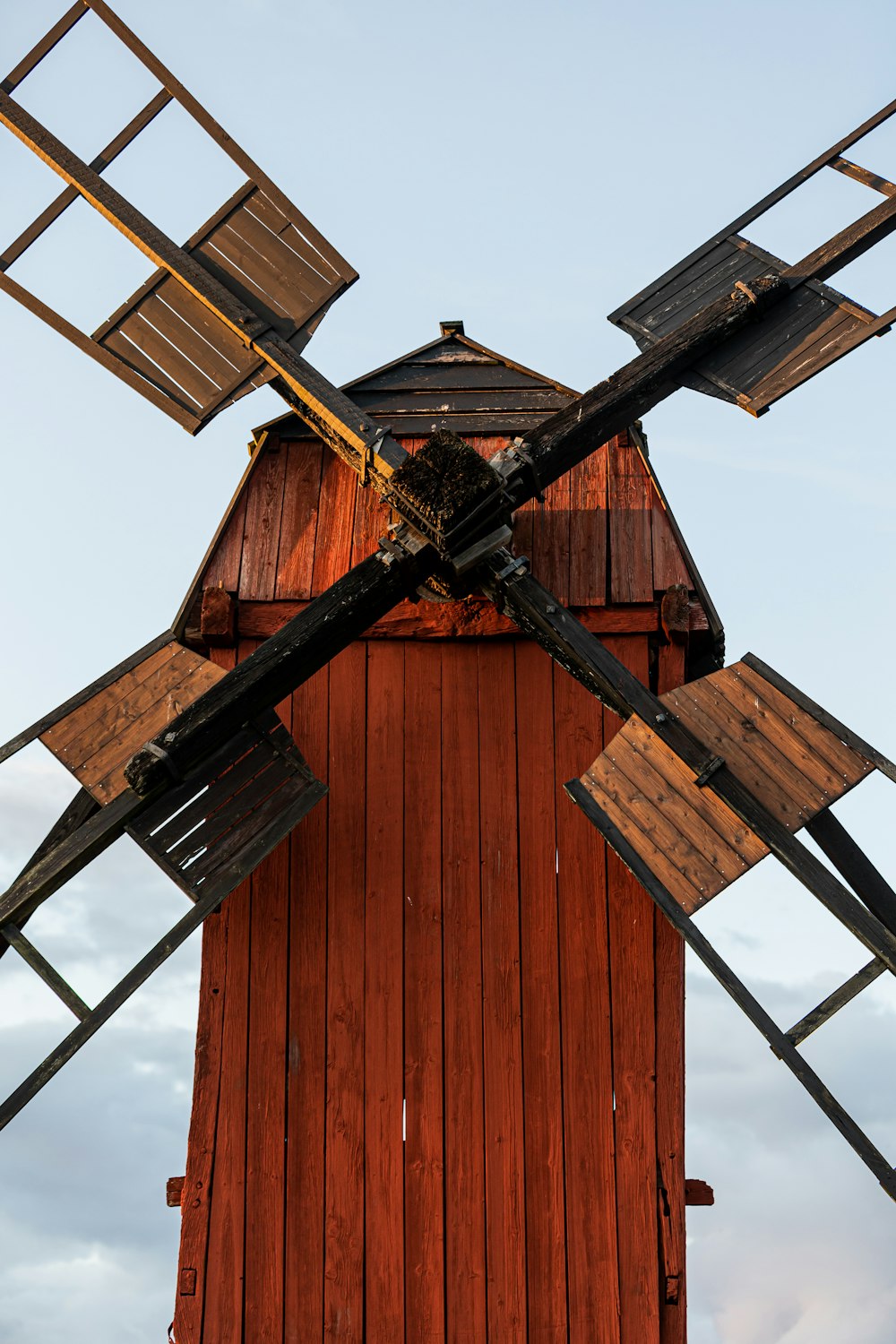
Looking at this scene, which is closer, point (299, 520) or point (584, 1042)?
point (584, 1042)

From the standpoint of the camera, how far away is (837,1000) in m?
6.61

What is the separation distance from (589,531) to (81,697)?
2657 millimetres

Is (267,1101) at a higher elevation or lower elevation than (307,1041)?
lower

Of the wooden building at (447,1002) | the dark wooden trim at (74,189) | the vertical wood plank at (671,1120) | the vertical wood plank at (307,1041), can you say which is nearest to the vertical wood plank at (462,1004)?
the wooden building at (447,1002)

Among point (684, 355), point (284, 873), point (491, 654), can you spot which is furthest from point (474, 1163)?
point (684, 355)

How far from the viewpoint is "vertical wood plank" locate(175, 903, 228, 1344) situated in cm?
734

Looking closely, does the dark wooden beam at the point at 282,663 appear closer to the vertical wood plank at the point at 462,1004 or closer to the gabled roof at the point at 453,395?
the vertical wood plank at the point at 462,1004

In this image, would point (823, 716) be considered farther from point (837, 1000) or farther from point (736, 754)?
point (837, 1000)

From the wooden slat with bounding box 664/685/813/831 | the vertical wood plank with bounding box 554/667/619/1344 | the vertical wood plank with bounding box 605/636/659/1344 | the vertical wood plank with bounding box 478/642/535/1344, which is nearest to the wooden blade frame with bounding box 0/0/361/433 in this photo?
the vertical wood plank with bounding box 478/642/535/1344

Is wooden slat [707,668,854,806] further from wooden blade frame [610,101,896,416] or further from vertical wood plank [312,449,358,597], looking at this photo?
vertical wood plank [312,449,358,597]

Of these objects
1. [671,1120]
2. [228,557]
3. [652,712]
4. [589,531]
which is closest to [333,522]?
[228,557]

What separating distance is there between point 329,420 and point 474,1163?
11.5 ft

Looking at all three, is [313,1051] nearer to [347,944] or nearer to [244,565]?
[347,944]

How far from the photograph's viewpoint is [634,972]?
760 cm
